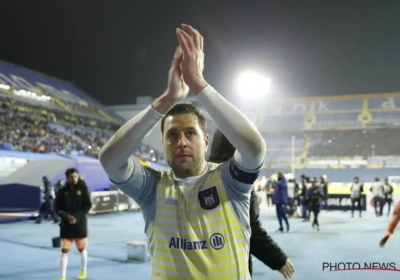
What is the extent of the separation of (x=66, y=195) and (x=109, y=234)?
16.4 feet

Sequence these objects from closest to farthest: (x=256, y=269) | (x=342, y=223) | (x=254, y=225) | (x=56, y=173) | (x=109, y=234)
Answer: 1. (x=254, y=225)
2. (x=256, y=269)
3. (x=109, y=234)
4. (x=342, y=223)
5. (x=56, y=173)

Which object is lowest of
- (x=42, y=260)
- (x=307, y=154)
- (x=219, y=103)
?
(x=42, y=260)

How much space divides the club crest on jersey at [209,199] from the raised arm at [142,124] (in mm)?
Result: 334

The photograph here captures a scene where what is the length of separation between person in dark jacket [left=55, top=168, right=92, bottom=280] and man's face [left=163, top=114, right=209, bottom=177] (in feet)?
16.3

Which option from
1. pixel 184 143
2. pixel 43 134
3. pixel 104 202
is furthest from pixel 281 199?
pixel 43 134

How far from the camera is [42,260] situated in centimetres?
758

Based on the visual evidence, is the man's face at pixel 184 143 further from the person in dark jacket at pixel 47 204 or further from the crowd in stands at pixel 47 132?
the crowd in stands at pixel 47 132

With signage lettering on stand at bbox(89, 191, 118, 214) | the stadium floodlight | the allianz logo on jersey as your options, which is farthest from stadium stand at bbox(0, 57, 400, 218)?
the allianz logo on jersey

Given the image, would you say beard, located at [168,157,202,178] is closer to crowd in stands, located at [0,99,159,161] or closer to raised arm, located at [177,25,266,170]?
raised arm, located at [177,25,266,170]

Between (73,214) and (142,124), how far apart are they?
5109 millimetres

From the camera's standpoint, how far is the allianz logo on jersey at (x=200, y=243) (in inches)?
64.4

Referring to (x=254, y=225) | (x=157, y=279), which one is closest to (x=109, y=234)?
(x=254, y=225)

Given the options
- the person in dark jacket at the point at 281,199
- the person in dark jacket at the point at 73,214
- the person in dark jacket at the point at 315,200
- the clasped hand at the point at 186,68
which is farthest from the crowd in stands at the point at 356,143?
the clasped hand at the point at 186,68

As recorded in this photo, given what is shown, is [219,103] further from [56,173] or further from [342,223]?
[56,173]
